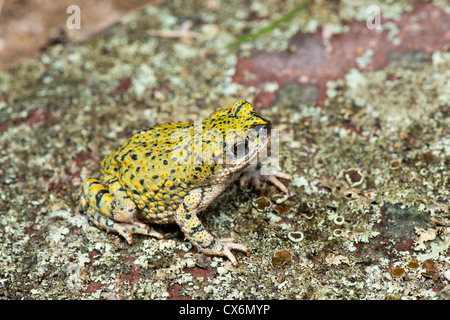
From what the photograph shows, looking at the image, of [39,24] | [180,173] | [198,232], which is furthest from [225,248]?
[39,24]

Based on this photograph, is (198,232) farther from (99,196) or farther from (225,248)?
(99,196)

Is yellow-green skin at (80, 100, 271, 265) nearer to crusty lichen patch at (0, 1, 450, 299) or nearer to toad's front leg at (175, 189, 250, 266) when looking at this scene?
toad's front leg at (175, 189, 250, 266)

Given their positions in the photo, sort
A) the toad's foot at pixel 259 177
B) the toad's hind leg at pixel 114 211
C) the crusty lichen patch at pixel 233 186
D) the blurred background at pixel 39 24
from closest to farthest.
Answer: the crusty lichen patch at pixel 233 186 < the toad's hind leg at pixel 114 211 < the toad's foot at pixel 259 177 < the blurred background at pixel 39 24

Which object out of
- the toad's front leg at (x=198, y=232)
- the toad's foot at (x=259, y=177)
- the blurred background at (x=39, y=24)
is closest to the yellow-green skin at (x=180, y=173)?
the toad's front leg at (x=198, y=232)

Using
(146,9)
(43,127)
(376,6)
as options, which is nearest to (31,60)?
(43,127)

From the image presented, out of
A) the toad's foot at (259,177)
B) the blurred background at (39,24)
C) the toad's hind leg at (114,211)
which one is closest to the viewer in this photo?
the toad's hind leg at (114,211)

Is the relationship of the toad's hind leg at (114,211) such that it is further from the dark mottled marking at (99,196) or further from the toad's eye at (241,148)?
the toad's eye at (241,148)

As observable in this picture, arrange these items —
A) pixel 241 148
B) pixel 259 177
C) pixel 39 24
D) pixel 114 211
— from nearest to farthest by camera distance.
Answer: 1. pixel 241 148
2. pixel 114 211
3. pixel 259 177
4. pixel 39 24

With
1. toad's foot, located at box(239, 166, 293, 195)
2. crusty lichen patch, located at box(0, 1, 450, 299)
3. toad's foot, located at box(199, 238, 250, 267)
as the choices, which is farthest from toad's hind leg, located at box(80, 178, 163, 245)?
toad's foot, located at box(239, 166, 293, 195)
